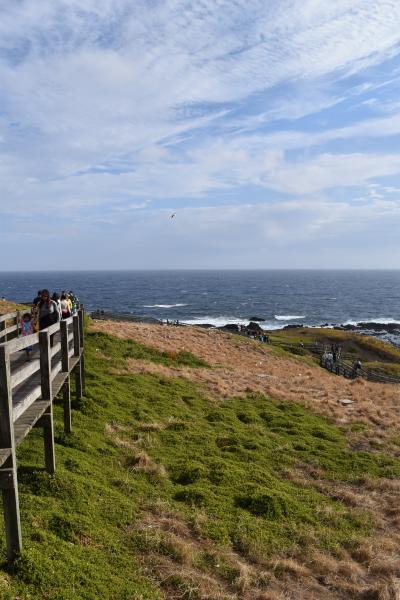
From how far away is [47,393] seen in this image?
816cm

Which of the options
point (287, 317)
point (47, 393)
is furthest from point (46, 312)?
point (287, 317)

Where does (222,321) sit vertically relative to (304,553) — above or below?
below

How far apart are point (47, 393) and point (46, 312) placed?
6.26 meters

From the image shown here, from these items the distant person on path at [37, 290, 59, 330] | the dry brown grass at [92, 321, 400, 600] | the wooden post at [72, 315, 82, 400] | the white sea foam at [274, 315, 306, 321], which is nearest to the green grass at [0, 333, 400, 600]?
the dry brown grass at [92, 321, 400, 600]

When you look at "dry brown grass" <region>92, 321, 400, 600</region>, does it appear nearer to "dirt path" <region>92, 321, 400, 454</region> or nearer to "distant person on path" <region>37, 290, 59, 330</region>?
"dirt path" <region>92, 321, 400, 454</region>

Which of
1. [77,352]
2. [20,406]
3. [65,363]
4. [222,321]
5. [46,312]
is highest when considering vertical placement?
[46,312]

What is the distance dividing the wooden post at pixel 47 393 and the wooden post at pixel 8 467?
2.38 meters

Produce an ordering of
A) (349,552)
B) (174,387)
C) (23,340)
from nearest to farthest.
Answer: (23,340), (349,552), (174,387)

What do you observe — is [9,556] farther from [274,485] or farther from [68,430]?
[274,485]

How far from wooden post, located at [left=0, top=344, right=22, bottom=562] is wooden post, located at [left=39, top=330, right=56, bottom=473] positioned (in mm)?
2378

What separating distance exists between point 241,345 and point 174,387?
17552 millimetres

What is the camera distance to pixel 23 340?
7012 mm

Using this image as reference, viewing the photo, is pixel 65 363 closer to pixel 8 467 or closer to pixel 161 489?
pixel 161 489

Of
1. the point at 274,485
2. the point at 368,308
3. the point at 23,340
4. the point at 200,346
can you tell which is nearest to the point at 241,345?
the point at 200,346
